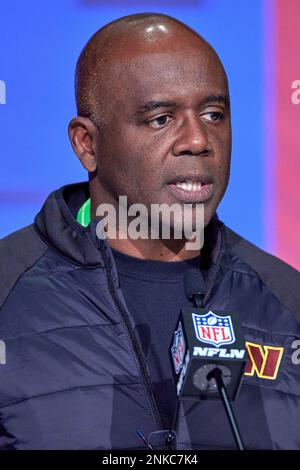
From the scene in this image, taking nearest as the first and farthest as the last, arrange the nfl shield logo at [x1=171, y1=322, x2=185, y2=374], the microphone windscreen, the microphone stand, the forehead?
the microphone stand → the nfl shield logo at [x1=171, y1=322, x2=185, y2=374] → the microphone windscreen → the forehead

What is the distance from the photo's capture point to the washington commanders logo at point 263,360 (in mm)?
1613

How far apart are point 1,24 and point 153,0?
33 centimetres

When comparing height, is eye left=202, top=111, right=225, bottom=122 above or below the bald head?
below

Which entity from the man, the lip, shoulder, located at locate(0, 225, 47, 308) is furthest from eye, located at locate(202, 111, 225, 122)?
shoulder, located at locate(0, 225, 47, 308)

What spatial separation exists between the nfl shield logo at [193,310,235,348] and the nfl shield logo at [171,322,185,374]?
0.03 meters

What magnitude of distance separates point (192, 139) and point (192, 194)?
91 millimetres

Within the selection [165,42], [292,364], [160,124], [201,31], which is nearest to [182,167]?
[160,124]

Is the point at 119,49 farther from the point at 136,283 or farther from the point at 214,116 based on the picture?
the point at 136,283

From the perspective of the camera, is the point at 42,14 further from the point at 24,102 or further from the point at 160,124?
the point at 160,124

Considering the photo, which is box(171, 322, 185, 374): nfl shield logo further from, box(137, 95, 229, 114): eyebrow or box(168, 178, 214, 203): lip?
box(137, 95, 229, 114): eyebrow

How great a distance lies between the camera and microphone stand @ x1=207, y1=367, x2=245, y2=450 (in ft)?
3.78

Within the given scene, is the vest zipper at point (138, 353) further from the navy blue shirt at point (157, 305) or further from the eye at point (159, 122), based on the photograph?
the eye at point (159, 122)

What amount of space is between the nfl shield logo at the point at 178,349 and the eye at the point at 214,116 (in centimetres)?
48

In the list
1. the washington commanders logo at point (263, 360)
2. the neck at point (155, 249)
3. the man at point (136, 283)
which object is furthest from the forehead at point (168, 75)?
the washington commanders logo at point (263, 360)
